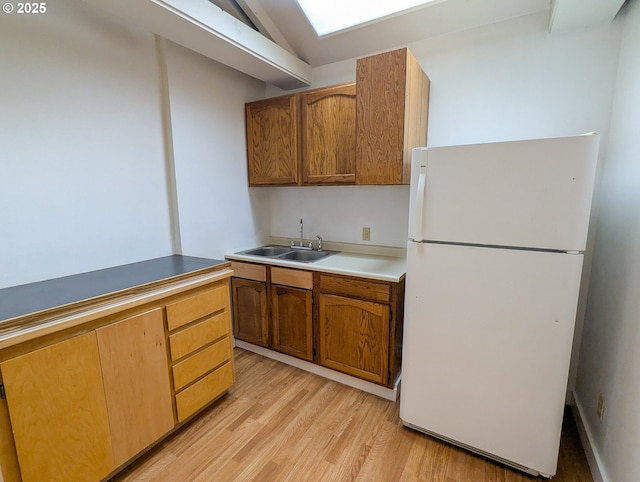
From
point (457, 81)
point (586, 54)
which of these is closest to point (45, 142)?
point (457, 81)

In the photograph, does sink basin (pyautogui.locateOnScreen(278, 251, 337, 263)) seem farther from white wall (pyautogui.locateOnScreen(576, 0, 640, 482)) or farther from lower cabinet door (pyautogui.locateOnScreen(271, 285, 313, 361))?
white wall (pyautogui.locateOnScreen(576, 0, 640, 482))

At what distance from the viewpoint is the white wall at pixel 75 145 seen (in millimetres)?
1462

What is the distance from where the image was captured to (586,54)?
1.69 meters

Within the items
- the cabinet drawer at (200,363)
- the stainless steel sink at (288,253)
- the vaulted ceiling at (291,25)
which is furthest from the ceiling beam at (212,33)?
the cabinet drawer at (200,363)

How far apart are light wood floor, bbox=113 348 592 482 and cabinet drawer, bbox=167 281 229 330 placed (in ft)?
2.22

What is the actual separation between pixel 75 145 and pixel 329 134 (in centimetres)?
156

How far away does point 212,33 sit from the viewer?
1.73 metres

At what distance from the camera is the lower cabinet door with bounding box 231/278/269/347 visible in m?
2.41

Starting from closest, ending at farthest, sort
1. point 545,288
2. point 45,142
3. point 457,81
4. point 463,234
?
1. point 545,288
2. point 463,234
3. point 45,142
4. point 457,81

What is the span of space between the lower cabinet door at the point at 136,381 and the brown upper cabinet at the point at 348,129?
146 cm

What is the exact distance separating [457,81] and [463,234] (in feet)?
4.10

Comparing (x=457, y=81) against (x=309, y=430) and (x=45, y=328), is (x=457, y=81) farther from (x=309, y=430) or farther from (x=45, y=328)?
(x=45, y=328)

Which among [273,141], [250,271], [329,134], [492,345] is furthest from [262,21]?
[492,345]

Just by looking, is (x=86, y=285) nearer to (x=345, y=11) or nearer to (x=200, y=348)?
(x=200, y=348)
